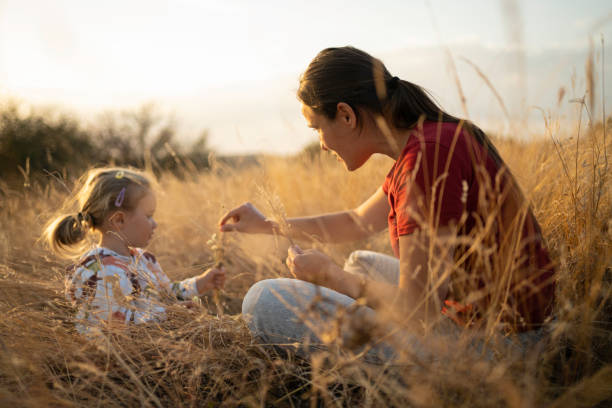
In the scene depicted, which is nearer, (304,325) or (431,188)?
(431,188)

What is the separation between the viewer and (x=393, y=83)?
149 centimetres

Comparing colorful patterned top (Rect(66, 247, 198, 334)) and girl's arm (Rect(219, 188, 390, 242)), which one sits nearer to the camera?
colorful patterned top (Rect(66, 247, 198, 334))

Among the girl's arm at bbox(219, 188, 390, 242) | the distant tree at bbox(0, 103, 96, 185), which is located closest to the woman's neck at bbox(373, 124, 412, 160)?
the girl's arm at bbox(219, 188, 390, 242)

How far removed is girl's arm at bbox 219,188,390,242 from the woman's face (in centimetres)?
38

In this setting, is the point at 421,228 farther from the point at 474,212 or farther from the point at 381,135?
the point at 381,135

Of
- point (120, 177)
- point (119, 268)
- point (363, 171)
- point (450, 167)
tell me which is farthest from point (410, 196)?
point (363, 171)

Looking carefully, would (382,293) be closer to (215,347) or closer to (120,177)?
(215,347)

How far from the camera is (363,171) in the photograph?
3.67 meters

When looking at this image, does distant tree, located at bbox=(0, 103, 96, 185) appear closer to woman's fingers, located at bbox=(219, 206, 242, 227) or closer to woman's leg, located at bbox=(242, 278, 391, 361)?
woman's fingers, located at bbox=(219, 206, 242, 227)

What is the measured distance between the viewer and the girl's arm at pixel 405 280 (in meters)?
1.13

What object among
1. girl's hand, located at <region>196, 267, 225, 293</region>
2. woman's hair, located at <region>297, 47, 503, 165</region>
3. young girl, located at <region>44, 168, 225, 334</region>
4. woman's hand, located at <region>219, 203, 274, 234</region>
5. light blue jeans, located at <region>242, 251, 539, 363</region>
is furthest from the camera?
woman's hand, located at <region>219, 203, 274, 234</region>

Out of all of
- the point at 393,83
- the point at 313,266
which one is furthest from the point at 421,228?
the point at 393,83

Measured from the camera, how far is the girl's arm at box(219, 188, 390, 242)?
6.59ft

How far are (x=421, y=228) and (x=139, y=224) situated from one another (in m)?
1.47
